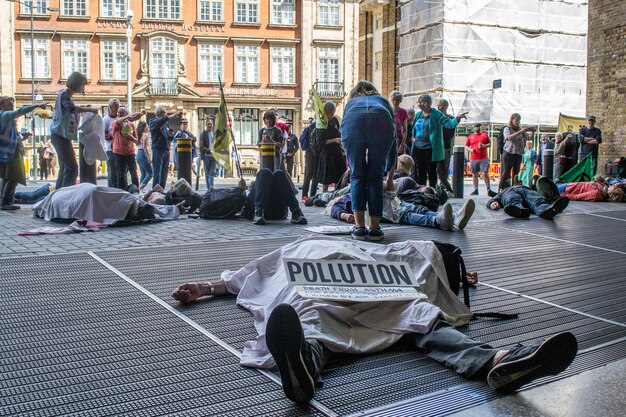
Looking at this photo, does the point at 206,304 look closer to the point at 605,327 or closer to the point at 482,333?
the point at 482,333

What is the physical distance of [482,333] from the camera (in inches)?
141

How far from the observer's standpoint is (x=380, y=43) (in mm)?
48375

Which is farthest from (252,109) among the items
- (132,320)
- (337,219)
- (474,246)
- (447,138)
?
(132,320)

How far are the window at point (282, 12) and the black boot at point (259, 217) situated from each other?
36.4 meters

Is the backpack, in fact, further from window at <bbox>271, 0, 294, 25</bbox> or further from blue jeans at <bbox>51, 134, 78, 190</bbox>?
window at <bbox>271, 0, 294, 25</bbox>

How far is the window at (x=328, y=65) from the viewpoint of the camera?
4350 centimetres

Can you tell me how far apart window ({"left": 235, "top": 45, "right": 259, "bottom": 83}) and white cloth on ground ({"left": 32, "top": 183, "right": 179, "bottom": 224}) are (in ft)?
115

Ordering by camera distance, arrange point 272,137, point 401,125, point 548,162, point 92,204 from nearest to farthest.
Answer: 1. point 92,204
2. point 401,125
3. point 272,137
4. point 548,162

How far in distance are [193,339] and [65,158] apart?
754 centimetres

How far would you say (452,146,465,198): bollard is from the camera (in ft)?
47.1

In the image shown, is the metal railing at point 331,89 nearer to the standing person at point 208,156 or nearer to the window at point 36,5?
the window at point 36,5

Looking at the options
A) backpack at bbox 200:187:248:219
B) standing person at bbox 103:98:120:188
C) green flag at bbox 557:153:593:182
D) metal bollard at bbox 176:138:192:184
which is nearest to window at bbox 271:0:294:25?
metal bollard at bbox 176:138:192:184

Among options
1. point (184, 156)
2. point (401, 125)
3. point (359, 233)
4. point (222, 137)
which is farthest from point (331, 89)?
point (359, 233)

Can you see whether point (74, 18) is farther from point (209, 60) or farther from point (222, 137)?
point (222, 137)
